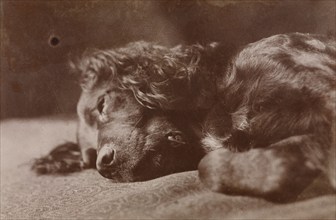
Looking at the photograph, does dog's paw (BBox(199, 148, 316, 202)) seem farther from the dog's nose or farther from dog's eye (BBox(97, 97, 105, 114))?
dog's eye (BBox(97, 97, 105, 114))

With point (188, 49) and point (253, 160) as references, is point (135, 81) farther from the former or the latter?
point (253, 160)

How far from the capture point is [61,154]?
5.67 metres

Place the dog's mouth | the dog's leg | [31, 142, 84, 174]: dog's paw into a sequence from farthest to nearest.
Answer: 1. [31, 142, 84, 174]: dog's paw
2. the dog's mouth
3. the dog's leg

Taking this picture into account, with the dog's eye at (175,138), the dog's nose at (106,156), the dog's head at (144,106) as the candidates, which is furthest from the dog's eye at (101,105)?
the dog's eye at (175,138)

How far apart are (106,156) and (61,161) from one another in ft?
1.71

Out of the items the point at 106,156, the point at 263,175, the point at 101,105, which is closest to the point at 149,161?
the point at 106,156

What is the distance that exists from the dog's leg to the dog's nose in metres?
1.05

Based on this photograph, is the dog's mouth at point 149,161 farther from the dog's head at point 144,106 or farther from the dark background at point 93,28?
the dark background at point 93,28

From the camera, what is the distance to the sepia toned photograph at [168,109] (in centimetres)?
512

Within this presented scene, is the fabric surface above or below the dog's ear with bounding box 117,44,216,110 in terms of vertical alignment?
below

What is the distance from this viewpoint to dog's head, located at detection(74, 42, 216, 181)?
542 centimetres

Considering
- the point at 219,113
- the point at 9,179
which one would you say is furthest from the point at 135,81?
the point at 9,179

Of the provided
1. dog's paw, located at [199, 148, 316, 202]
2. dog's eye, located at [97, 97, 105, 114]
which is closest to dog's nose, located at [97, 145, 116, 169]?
dog's eye, located at [97, 97, 105, 114]

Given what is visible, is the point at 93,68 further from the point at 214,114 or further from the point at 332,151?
the point at 332,151
